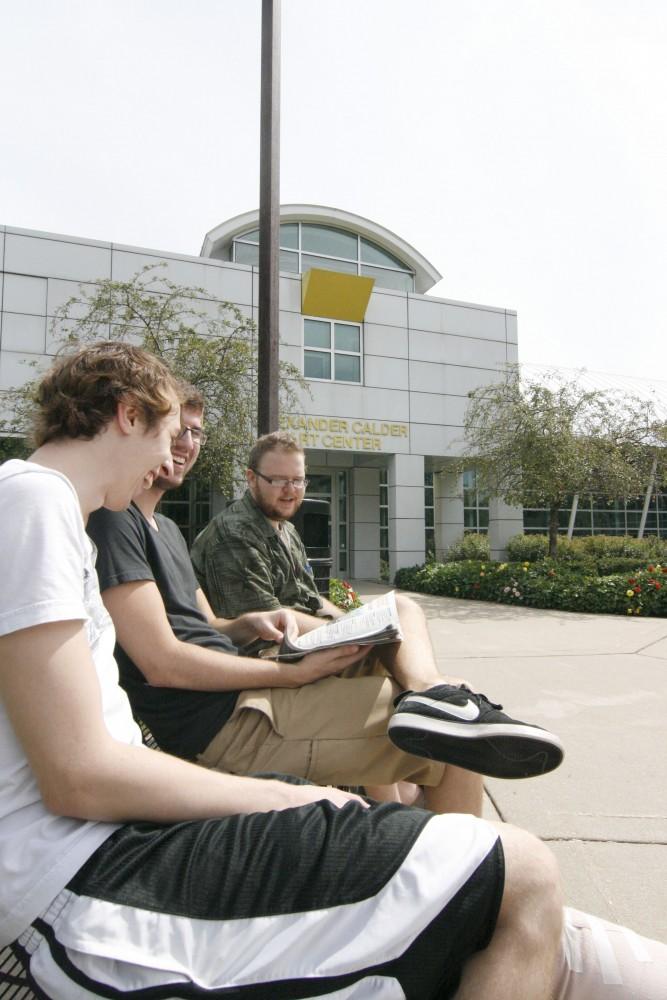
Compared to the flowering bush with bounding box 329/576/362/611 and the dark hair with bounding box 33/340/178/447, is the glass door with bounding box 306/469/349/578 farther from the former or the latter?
the dark hair with bounding box 33/340/178/447

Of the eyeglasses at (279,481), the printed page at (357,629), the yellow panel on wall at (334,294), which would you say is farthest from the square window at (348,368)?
the printed page at (357,629)

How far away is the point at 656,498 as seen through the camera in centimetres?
2341

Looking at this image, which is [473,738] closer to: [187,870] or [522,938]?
[522,938]

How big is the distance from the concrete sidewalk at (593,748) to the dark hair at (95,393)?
7.62 ft

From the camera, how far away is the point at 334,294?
599 inches

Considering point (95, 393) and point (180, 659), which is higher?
point (95, 393)

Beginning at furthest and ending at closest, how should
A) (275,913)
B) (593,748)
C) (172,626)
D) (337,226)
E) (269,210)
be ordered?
(337,226) < (269,210) < (593,748) < (172,626) < (275,913)

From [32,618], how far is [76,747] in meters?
0.24

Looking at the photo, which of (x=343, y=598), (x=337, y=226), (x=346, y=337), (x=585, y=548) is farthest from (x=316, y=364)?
(x=585, y=548)

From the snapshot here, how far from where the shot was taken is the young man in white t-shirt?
0.98m

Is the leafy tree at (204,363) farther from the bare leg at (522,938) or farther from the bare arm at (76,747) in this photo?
the bare leg at (522,938)

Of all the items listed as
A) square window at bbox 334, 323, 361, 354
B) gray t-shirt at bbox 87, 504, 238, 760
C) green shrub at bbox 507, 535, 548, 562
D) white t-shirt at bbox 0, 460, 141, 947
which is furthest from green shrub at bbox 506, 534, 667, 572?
white t-shirt at bbox 0, 460, 141, 947

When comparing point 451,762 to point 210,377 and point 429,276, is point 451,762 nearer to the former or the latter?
point 210,377

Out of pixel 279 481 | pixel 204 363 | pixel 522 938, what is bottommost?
pixel 522 938
